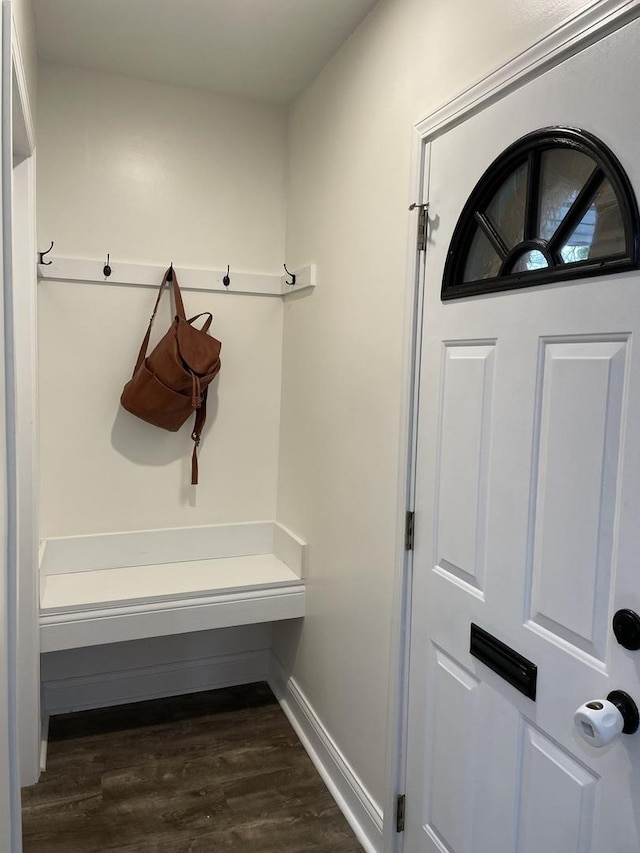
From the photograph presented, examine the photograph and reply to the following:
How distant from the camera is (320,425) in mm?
2379

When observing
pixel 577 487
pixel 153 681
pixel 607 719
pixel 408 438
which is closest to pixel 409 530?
pixel 408 438

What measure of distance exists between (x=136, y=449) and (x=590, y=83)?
6.88ft

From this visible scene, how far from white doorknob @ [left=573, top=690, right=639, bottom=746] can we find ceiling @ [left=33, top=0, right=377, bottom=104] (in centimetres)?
198

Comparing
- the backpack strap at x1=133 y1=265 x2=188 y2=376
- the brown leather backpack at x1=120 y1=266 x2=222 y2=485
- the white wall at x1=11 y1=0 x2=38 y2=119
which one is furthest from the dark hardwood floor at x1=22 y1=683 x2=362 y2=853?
the white wall at x1=11 y1=0 x2=38 y2=119

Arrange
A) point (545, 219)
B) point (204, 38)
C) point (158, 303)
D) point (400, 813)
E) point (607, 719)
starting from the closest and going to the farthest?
1. point (607, 719)
2. point (545, 219)
3. point (400, 813)
4. point (204, 38)
5. point (158, 303)

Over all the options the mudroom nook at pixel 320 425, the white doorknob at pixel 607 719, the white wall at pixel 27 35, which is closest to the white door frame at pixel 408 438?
the mudroom nook at pixel 320 425

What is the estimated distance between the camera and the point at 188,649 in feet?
9.25

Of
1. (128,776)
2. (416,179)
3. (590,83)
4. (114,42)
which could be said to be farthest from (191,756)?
(114,42)

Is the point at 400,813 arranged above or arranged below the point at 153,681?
above

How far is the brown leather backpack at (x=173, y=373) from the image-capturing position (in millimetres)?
2504

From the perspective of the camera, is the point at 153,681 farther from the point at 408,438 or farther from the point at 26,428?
the point at 408,438

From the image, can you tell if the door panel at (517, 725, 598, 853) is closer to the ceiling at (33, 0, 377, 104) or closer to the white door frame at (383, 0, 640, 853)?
the white door frame at (383, 0, 640, 853)

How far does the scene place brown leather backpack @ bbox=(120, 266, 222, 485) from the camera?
8.21ft

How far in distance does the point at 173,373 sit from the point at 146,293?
1.26 feet
